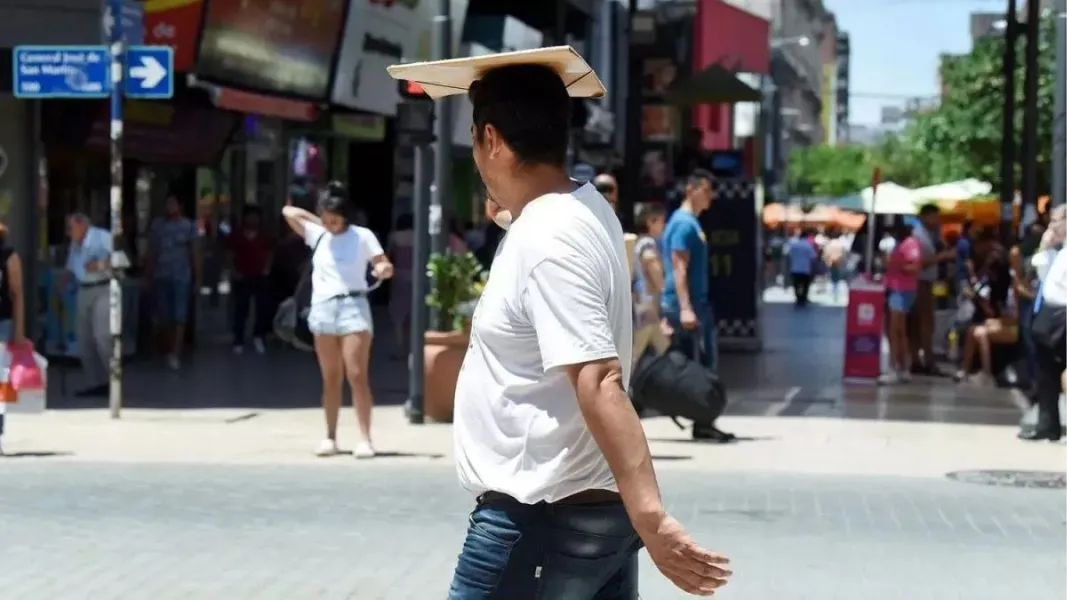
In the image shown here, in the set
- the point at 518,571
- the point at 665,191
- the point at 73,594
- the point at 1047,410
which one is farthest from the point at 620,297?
the point at 665,191

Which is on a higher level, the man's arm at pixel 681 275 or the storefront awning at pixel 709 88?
the storefront awning at pixel 709 88

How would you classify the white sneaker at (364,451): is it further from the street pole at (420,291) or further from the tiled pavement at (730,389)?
the tiled pavement at (730,389)

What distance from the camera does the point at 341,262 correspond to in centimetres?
1256

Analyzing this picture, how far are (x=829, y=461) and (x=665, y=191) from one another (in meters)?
13.8

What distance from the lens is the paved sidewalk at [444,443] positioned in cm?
1311

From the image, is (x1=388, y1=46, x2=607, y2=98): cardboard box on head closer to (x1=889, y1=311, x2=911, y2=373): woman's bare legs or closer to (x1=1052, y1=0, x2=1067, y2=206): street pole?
(x1=889, y1=311, x2=911, y2=373): woman's bare legs

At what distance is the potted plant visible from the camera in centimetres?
1523

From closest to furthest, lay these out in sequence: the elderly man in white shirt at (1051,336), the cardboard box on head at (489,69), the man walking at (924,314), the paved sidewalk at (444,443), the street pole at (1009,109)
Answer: the cardboard box on head at (489,69), the paved sidewalk at (444,443), the elderly man in white shirt at (1051,336), the man walking at (924,314), the street pole at (1009,109)

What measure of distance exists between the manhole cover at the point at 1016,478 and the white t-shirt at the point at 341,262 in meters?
3.79

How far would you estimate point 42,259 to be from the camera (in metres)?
20.3

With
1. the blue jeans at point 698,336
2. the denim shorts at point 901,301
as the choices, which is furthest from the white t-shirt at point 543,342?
the denim shorts at point 901,301

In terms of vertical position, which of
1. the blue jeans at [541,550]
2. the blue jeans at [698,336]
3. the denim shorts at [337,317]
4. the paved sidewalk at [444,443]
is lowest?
the paved sidewalk at [444,443]

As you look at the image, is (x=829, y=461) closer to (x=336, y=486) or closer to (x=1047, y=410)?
(x=1047, y=410)

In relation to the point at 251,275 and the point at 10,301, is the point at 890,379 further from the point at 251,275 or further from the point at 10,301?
the point at 10,301
